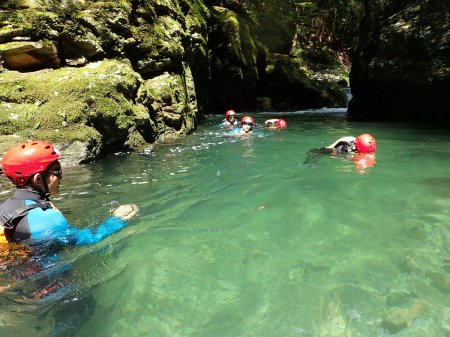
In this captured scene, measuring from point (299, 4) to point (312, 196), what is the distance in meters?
25.2

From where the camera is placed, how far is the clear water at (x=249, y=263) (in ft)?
10.0

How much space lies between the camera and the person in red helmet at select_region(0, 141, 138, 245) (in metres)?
3.52

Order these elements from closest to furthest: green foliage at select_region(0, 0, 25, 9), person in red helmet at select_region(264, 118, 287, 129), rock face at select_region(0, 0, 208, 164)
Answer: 1. rock face at select_region(0, 0, 208, 164)
2. green foliage at select_region(0, 0, 25, 9)
3. person in red helmet at select_region(264, 118, 287, 129)

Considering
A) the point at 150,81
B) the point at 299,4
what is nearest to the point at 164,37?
the point at 150,81

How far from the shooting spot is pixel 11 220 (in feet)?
11.5

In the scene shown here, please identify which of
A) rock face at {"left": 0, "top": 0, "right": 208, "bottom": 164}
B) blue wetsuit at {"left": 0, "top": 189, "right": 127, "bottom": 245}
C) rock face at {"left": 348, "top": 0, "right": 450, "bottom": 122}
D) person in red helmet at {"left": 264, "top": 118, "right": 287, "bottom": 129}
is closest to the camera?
blue wetsuit at {"left": 0, "top": 189, "right": 127, "bottom": 245}

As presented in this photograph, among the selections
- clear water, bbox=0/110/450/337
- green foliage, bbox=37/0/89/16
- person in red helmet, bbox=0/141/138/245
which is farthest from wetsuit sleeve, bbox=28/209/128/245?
green foliage, bbox=37/0/89/16

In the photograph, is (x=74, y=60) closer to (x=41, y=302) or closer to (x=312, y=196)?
(x=312, y=196)

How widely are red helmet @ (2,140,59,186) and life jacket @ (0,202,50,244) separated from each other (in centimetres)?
27

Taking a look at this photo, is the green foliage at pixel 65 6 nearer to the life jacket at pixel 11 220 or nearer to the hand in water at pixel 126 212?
the hand in water at pixel 126 212

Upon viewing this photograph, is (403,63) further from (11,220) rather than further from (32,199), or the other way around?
(11,220)

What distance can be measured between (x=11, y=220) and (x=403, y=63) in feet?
51.6

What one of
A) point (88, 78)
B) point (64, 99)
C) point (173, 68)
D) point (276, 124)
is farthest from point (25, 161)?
point (276, 124)

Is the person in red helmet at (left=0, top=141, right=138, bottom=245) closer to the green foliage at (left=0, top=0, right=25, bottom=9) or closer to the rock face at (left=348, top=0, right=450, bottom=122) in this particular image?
the green foliage at (left=0, top=0, right=25, bottom=9)
